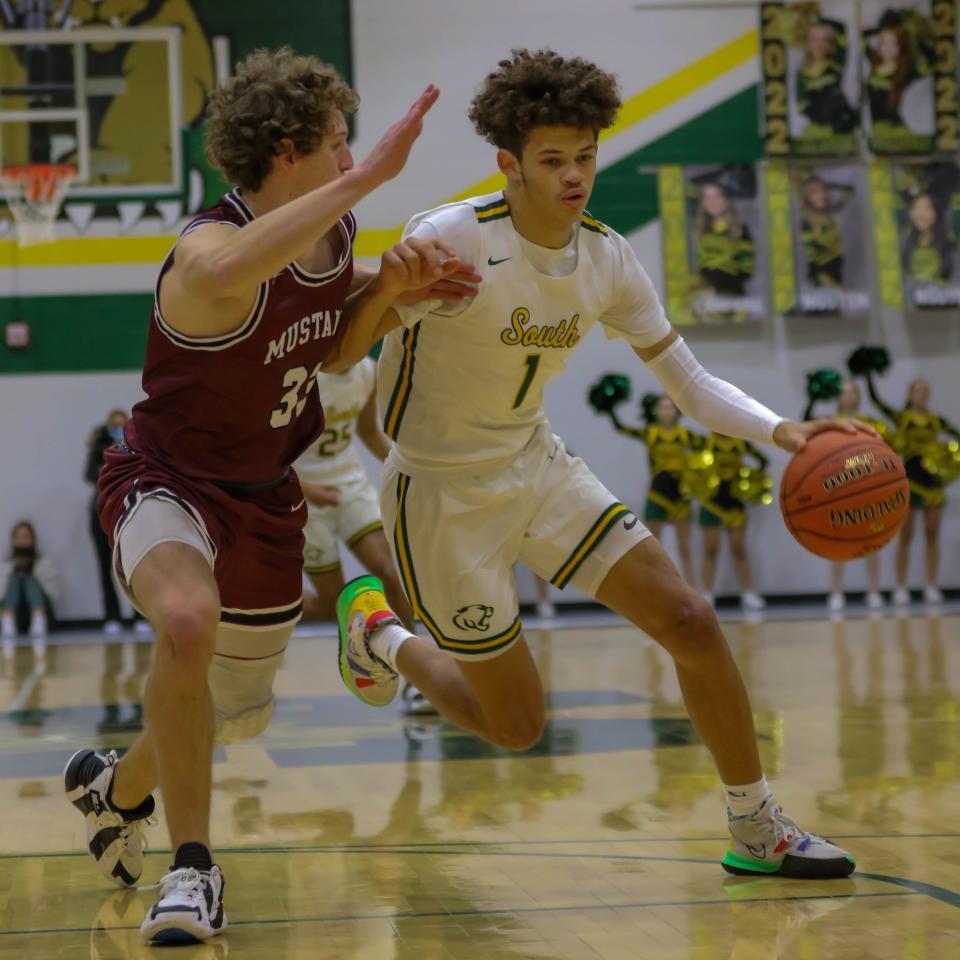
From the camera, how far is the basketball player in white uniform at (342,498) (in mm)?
6762

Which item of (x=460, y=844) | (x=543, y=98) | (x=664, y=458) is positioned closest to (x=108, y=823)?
(x=460, y=844)

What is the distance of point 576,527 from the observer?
3.79m

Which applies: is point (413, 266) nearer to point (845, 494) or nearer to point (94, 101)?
point (845, 494)

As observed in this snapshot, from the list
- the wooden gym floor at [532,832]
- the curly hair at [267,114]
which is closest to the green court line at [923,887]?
the wooden gym floor at [532,832]

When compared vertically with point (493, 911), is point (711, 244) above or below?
above

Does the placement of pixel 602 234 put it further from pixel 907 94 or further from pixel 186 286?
pixel 907 94

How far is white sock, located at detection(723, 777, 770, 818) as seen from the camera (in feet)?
12.1

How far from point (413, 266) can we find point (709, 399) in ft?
3.15

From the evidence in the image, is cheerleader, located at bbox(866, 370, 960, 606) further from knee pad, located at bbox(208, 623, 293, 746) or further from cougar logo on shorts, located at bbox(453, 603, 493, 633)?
knee pad, located at bbox(208, 623, 293, 746)

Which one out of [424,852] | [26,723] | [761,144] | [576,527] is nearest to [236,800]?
[424,852]

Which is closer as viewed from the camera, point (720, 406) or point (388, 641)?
point (720, 406)

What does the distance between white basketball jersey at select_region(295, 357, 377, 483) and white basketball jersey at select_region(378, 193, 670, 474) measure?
315cm

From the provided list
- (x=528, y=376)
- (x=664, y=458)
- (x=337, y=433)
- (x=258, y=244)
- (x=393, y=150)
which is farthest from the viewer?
(x=664, y=458)

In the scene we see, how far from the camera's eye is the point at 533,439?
3.93m
